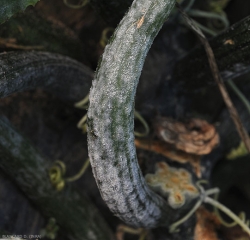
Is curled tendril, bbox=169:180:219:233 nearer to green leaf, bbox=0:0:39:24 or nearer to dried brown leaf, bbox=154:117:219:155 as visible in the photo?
dried brown leaf, bbox=154:117:219:155

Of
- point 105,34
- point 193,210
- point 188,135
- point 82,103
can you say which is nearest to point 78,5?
point 105,34

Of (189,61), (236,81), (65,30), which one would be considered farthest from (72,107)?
A: (236,81)

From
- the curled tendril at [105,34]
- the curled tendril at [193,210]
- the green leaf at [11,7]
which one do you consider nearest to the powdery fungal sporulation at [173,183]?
the curled tendril at [193,210]

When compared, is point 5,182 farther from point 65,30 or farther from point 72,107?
point 65,30

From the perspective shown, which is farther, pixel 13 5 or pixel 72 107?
pixel 72 107

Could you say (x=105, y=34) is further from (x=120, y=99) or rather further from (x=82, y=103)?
(x=120, y=99)

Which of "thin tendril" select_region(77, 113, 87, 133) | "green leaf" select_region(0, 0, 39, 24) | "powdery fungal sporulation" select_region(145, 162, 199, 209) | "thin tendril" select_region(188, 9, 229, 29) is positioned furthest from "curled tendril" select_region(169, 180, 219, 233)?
"green leaf" select_region(0, 0, 39, 24)

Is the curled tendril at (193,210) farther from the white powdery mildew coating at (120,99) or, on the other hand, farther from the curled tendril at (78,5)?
the curled tendril at (78,5)

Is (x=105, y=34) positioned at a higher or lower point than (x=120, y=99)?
higher
